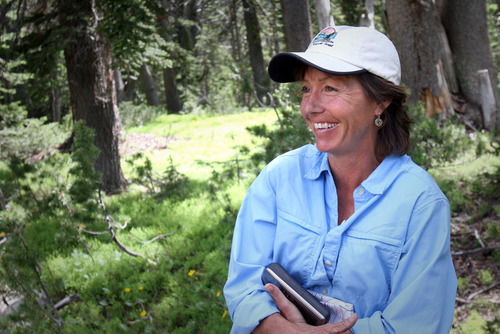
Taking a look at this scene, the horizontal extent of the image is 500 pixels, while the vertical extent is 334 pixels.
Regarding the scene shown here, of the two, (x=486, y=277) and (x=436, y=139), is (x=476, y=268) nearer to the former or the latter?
(x=486, y=277)

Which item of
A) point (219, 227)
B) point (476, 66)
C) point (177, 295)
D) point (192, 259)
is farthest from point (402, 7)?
point (177, 295)

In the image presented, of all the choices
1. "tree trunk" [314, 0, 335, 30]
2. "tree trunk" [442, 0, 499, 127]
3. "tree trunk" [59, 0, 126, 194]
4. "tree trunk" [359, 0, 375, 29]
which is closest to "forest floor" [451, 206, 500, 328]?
"tree trunk" [314, 0, 335, 30]

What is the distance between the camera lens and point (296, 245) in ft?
6.81

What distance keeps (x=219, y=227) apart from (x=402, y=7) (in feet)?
15.4

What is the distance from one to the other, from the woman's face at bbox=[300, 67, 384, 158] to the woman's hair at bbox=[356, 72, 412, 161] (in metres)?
0.04

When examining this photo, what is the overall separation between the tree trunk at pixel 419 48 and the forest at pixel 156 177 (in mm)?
22

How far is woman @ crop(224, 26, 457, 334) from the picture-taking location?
1809 millimetres

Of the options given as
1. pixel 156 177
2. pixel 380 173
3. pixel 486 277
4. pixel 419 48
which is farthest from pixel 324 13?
pixel 380 173

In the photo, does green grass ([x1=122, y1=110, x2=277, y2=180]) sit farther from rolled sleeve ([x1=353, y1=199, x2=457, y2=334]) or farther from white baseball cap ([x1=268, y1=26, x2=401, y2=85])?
rolled sleeve ([x1=353, y1=199, x2=457, y2=334])

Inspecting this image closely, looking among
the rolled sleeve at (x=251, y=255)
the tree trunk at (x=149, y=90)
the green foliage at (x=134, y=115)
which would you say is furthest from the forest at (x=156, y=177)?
the tree trunk at (x=149, y=90)

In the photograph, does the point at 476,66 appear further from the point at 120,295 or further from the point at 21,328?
the point at 21,328

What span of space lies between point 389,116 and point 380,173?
362 millimetres

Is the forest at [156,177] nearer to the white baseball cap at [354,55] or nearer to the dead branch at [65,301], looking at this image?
the dead branch at [65,301]

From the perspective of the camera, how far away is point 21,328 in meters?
3.55
